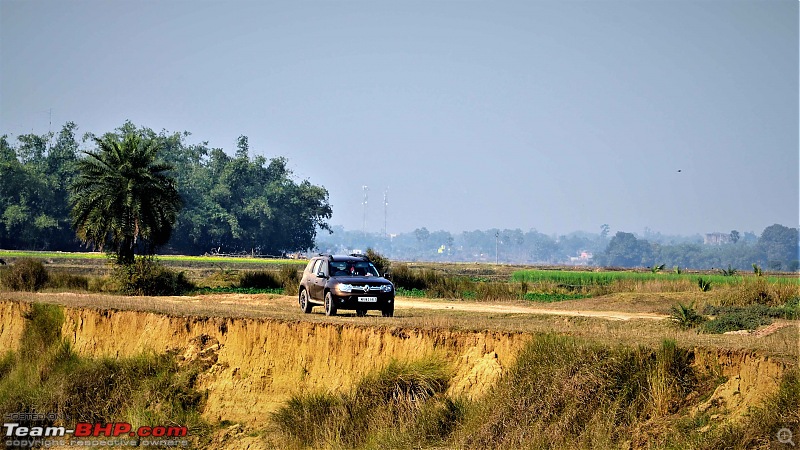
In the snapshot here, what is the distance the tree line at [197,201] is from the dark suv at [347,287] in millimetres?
94796

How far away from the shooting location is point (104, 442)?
24.8 m

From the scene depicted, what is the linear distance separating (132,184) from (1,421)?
25.8 m

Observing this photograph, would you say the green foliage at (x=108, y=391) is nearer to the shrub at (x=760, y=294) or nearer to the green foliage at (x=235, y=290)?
the shrub at (x=760, y=294)

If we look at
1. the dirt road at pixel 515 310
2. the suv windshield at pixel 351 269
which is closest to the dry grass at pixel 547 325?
the suv windshield at pixel 351 269

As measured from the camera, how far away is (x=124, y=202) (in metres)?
51.0

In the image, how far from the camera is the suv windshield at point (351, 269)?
3008 cm

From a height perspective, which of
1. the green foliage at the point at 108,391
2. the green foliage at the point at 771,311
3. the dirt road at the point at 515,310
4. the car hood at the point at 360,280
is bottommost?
the green foliage at the point at 108,391

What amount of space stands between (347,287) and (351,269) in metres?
1.57

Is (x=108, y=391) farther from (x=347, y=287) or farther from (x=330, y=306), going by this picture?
(x=347, y=287)

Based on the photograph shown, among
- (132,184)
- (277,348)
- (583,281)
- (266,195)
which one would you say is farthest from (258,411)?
(266,195)

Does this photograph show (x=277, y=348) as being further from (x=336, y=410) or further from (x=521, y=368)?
(x=521, y=368)

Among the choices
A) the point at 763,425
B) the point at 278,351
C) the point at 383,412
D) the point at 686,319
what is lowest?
the point at 383,412

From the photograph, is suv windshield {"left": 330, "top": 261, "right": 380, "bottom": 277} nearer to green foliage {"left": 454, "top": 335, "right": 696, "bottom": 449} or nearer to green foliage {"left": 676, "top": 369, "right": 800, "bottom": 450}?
green foliage {"left": 454, "top": 335, "right": 696, "bottom": 449}

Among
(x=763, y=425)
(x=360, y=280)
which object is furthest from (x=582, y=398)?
(x=360, y=280)
